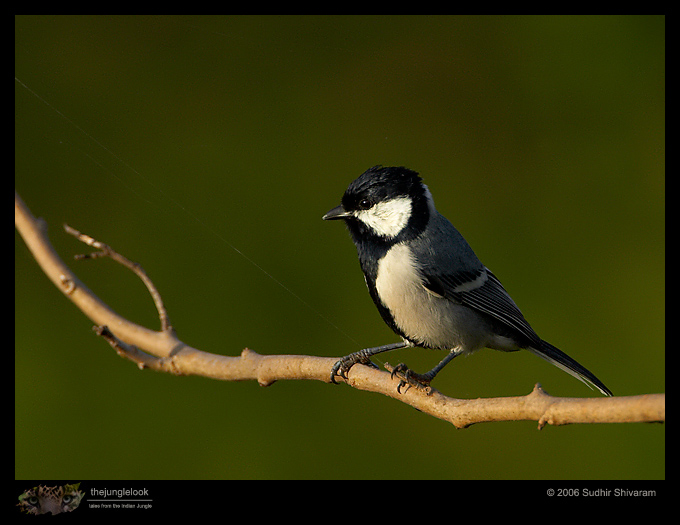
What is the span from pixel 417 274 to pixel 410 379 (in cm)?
37

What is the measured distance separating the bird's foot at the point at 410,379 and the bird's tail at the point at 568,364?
0.53 m

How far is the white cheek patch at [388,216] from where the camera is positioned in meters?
1.53

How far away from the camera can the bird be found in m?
1.51

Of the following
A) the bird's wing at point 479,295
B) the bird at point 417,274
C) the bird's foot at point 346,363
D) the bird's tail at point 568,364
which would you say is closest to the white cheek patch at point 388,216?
the bird at point 417,274

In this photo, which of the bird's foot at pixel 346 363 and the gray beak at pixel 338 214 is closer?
the bird's foot at pixel 346 363

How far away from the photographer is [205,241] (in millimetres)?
2135

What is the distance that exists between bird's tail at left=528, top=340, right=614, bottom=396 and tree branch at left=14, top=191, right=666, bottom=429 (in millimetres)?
557

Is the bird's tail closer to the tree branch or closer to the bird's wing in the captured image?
the bird's wing

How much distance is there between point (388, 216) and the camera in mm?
1533

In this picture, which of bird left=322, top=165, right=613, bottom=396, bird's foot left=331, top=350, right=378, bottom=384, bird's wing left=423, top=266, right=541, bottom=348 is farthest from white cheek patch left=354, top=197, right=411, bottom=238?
bird's foot left=331, top=350, right=378, bottom=384

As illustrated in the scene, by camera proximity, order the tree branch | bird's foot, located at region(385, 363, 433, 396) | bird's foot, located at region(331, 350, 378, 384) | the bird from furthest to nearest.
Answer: the bird, bird's foot, located at region(331, 350, 378, 384), bird's foot, located at region(385, 363, 433, 396), the tree branch

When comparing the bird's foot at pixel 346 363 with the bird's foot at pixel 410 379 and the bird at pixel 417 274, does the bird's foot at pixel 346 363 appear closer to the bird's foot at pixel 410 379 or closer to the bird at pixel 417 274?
the bird at pixel 417 274

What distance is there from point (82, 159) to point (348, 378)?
141 cm
